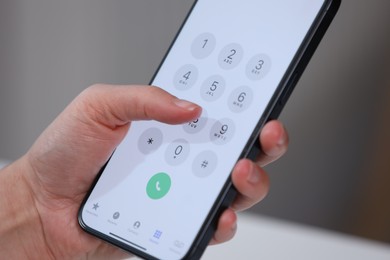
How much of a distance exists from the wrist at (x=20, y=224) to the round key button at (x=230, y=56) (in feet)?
0.65

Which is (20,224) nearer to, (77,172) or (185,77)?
(77,172)

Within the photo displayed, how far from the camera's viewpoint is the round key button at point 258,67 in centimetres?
43

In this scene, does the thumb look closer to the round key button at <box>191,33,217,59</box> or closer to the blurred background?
the round key button at <box>191,33,217,59</box>

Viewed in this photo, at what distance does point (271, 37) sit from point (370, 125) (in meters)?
0.38

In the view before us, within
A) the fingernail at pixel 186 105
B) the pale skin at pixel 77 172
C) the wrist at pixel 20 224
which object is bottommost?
the wrist at pixel 20 224

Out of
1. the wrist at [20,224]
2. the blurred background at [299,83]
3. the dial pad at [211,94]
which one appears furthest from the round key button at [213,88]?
the blurred background at [299,83]

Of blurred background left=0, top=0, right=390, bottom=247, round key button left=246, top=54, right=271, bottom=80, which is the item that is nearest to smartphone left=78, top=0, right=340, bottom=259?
round key button left=246, top=54, right=271, bottom=80

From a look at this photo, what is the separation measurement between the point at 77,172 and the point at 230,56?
154 mm

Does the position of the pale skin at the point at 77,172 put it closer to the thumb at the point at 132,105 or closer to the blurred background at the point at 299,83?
the thumb at the point at 132,105

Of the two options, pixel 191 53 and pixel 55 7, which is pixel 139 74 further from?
pixel 191 53

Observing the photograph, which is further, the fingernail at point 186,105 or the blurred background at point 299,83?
the blurred background at point 299,83

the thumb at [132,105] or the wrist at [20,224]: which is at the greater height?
the thumb at [132,105]

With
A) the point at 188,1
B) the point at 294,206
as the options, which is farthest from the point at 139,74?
the point at 294,206

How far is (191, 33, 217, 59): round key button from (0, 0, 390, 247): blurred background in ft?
1.07
